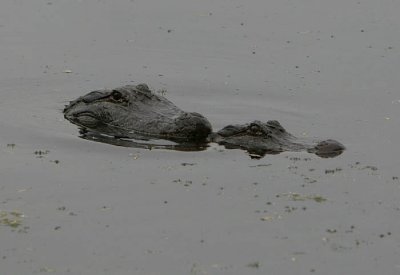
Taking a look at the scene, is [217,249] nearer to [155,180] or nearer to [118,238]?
[118,238]

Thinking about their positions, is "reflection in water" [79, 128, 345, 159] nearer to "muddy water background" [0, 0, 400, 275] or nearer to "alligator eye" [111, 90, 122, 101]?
"muddy water background" [0, 0, 400, 275]

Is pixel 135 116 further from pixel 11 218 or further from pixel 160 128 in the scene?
pixel 11 218

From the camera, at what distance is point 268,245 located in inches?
587

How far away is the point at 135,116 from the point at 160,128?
79 centimetres

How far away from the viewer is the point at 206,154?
19109 millimetres

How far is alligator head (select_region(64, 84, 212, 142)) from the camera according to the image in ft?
64.5

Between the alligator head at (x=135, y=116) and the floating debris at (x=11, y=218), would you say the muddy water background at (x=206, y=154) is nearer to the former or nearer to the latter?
the floating debris at (x=11, y=218)

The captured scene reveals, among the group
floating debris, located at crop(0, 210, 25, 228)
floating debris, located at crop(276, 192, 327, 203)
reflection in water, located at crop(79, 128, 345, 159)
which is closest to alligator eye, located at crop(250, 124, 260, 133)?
reflection in water, located at crop(79, 128, 345, 159)

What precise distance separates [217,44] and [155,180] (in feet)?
38.7

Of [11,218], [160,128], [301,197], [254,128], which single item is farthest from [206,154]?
[11,218]

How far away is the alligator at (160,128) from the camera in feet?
63.6

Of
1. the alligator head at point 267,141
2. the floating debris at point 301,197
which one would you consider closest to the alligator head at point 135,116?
the alligator head at point 267,141

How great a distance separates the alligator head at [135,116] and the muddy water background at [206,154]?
0.59 m

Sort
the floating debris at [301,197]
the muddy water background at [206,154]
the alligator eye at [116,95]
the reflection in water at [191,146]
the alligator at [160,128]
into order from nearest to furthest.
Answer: the muddy water background at [206,154]
the floating debris at [301,197]
the reflection in water at [191,146]
the alligator at [160,128]
the alligator eye at [116,95]
